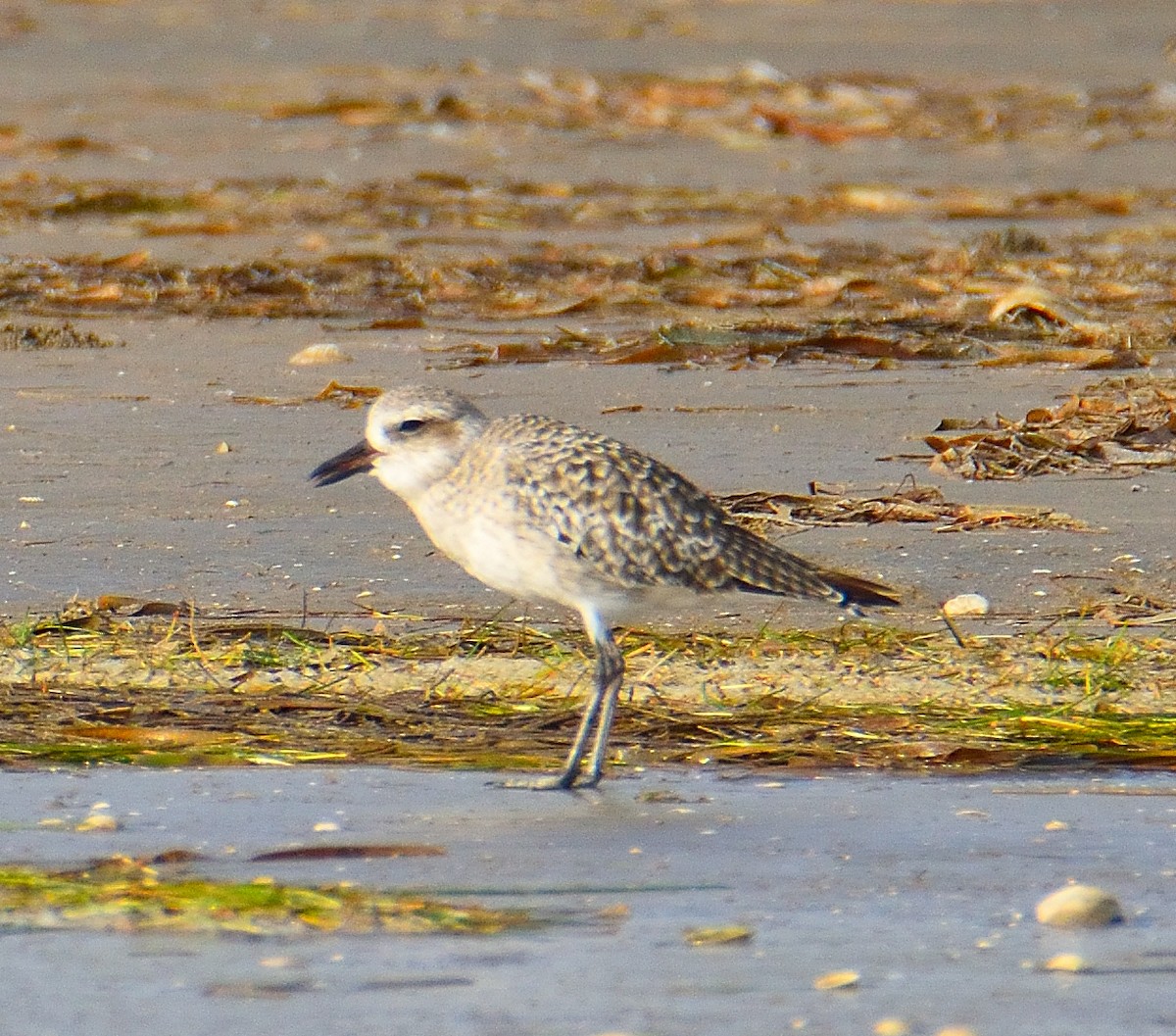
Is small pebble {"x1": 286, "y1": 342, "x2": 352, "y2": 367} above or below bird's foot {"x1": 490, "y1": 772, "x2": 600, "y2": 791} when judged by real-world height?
above

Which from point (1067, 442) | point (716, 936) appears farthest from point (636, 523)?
point (1067, 442)

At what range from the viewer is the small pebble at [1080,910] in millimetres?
3396

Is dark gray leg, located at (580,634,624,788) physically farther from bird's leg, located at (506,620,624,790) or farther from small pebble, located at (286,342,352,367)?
small pebble, located at (286,342,352,367)

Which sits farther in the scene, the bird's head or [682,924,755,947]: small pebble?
the bird's head

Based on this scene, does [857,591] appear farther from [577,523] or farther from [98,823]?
[98,823]

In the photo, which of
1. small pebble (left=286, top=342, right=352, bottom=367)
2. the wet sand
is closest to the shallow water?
the wet sand

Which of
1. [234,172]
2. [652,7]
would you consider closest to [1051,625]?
[234,172]

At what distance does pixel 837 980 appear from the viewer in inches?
124

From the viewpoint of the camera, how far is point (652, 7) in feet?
88.0

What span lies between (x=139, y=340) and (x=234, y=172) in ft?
18.2

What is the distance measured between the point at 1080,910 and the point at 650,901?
0.62m

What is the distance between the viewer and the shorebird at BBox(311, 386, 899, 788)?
4.61 m

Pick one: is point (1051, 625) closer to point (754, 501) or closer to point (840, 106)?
point (754, 501)

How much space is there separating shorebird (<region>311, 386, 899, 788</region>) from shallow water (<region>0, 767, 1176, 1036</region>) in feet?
1.44
